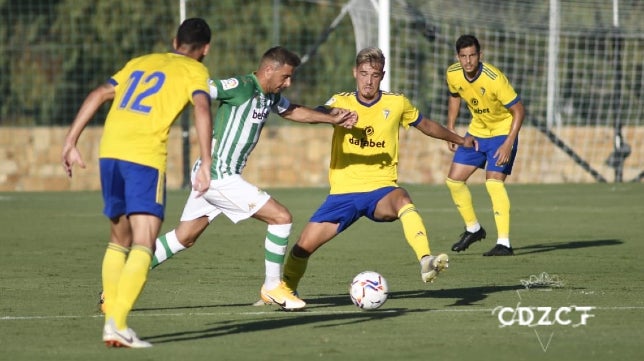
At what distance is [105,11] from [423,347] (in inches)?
941

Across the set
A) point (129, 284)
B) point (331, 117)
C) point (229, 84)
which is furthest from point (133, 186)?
point (331, 117)

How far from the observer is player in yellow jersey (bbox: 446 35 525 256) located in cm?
1339

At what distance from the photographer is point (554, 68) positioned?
26.9 metres

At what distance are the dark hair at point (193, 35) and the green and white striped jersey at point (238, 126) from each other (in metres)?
1.27

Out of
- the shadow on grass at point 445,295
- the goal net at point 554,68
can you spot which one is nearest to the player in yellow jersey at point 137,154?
the shadow on grass at point 445,295

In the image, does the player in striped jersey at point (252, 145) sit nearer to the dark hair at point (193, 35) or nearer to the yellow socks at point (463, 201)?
the dark hair at point (193, 35)

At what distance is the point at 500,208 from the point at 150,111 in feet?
22.1

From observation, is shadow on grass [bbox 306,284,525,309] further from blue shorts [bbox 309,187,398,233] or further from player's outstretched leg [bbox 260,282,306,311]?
blue shorts [bbox 309,187,398,233]

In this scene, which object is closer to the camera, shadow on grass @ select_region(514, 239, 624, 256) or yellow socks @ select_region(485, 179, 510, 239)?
yellow socks @ select_region(485, 179, 510, 239)

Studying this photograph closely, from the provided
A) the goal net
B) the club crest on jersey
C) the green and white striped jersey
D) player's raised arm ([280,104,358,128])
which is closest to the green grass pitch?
the green and white striped jersey

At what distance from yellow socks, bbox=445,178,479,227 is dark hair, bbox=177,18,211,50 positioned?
21.1 feet

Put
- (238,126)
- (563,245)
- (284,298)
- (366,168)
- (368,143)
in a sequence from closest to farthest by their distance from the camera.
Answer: (284,298), (238,126), (366,168), (368,143), (563,245)

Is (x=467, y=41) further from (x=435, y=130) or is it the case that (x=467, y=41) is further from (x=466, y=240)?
(x=435, y=130)

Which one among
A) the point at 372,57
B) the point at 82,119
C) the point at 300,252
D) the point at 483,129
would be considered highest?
the point at 372,57
